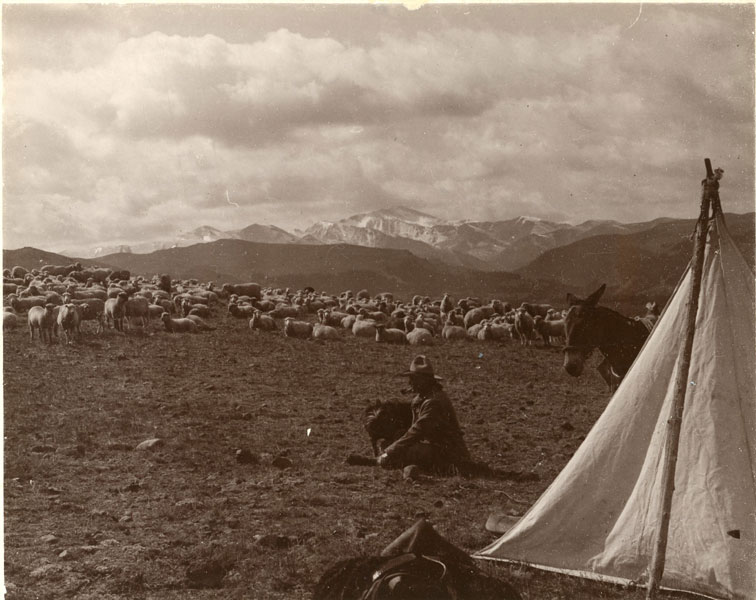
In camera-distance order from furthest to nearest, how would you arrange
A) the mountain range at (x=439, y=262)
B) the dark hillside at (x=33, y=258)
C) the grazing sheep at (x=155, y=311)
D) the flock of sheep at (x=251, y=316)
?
the dark hillside at (x=33, y=258)
the mountain range at (x=439, y=262)
the grazing sheep at (x=155, y=311)
the flock of sheep at (x=251, y=316)

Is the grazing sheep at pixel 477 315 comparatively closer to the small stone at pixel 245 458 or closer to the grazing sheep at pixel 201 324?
the grazing sheep at pixel 201 324

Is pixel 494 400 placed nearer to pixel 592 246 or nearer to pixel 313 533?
pixel 313 533

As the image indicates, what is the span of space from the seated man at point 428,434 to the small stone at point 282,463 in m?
1.21

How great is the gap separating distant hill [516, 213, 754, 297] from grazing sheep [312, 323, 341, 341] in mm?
10039

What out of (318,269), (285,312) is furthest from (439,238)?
(285,312)

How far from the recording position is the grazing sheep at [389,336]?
749 inches

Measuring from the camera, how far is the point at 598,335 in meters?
7.81

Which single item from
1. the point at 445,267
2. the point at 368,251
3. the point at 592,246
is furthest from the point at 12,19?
the point at 445,267

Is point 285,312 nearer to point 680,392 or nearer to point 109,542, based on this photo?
point 109,542

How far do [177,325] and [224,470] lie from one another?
9.83 metres

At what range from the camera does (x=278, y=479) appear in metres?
8.21

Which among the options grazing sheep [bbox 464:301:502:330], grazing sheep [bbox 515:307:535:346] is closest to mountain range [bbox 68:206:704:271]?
grazing sheep [bbox 464:301:502:330]

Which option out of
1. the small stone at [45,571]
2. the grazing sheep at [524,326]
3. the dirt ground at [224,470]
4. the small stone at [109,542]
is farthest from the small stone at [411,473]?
the grazing sheep at [524,326]

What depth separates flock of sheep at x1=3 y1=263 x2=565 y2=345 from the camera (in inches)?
645
